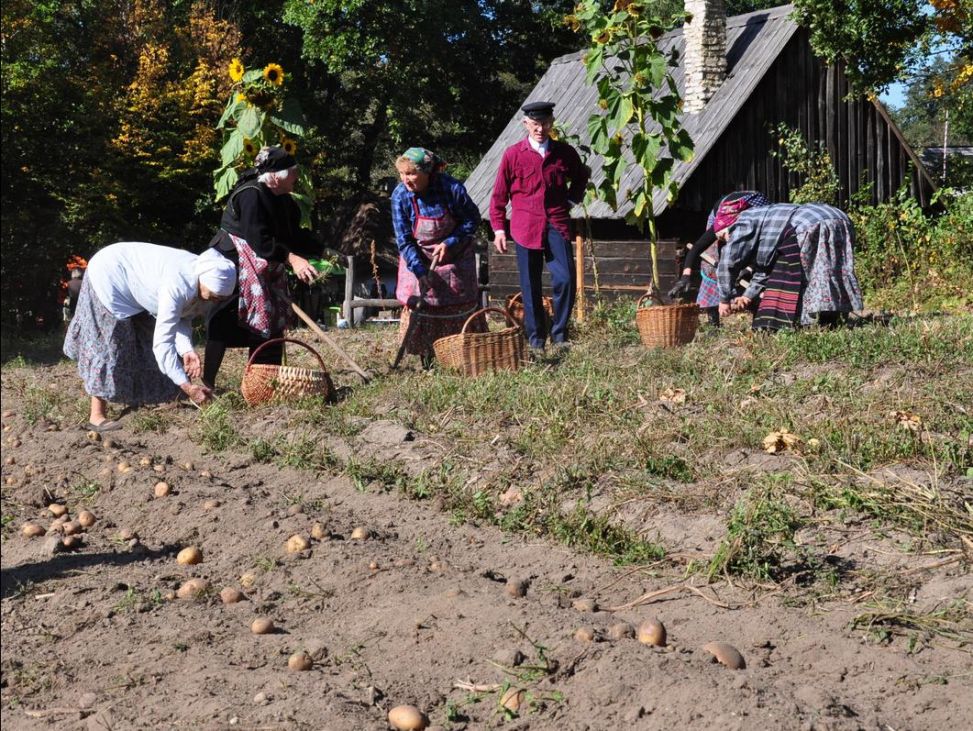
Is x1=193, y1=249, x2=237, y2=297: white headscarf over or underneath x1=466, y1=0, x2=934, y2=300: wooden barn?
underneath

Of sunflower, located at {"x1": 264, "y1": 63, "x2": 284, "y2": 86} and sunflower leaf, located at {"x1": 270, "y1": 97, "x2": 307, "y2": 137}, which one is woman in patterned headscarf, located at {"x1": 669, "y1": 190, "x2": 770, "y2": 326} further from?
sunflower, located at {"x1": 264, "y1": 63, "x2": 284, "y2": 86}

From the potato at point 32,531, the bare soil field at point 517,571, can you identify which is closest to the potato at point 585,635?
the bare soil field at point 517,571

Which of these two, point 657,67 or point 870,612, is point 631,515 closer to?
point 870,612

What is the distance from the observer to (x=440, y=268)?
8148mm

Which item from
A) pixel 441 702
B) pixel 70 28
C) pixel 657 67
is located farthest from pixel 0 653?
pixel 70 28

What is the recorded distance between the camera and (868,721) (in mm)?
2861

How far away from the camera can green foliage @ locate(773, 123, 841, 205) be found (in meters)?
18.1

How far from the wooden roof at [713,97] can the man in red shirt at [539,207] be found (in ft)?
24.7

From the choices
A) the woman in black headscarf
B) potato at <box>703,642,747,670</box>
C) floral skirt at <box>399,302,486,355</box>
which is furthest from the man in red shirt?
potato at <box>703,642,747,670</box>

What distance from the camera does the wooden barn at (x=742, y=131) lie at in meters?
17.3

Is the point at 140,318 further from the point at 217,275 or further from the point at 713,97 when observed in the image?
the point at 713,97

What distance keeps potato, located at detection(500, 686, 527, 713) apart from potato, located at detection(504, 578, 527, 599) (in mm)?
719

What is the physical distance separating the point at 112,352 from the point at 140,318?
303 mm

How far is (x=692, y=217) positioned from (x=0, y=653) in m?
14.8
